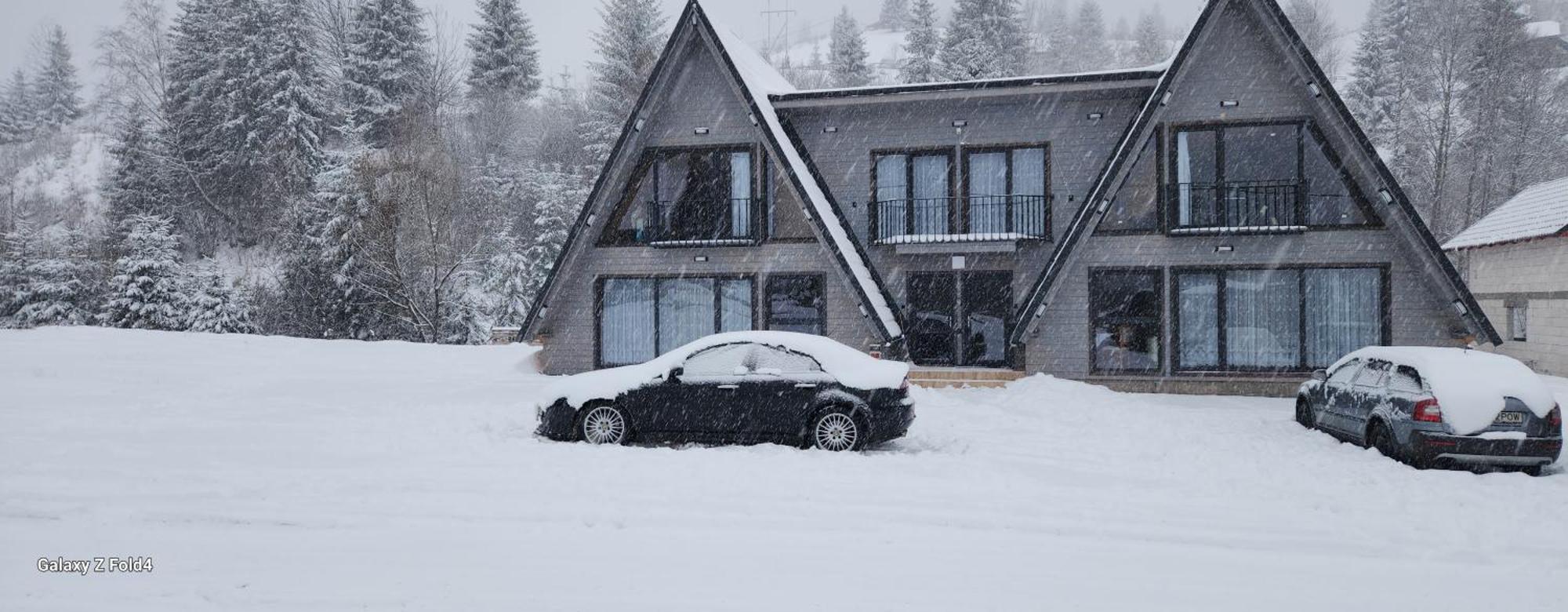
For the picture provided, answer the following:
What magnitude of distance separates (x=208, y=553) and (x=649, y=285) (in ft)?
44.0

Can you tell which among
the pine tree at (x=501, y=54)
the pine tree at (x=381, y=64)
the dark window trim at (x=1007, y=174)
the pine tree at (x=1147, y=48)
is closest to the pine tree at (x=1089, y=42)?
the pine tree at (x=1147, y=48)

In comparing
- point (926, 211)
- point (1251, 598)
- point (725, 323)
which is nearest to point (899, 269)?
point (926, 211)

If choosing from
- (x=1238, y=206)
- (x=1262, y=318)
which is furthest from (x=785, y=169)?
(x=1262, y=318)

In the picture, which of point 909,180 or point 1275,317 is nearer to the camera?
point 1275,317

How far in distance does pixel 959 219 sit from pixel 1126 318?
4.25m

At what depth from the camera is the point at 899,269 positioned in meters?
20.0

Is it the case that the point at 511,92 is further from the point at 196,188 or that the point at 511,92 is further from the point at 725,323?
the point at 725,323

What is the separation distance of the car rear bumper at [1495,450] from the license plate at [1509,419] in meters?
0.19

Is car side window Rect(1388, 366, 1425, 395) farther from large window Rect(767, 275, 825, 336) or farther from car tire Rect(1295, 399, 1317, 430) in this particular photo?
large window Rect(767, 275, 825, 336)

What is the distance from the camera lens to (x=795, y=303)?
18.9m

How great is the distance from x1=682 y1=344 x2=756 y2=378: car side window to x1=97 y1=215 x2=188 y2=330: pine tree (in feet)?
90.5

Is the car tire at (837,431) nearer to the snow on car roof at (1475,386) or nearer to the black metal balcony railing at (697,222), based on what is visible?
the snow on car roof at (1475,386)

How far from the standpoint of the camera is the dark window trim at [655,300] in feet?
62.7

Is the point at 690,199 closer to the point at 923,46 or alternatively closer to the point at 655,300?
the point at 655,300
